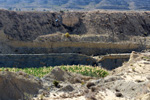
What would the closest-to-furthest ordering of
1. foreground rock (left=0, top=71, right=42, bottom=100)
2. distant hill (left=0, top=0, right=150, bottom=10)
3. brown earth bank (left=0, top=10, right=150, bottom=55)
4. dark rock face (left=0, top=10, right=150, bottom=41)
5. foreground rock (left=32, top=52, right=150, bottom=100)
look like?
foreground rock (left=32, top=52, right=150, bottom=100)
foreground rock (left=0, top=71, right=42, bottom=100)
brown earth bank (left=0, top=10, right=150, bottom=55)
dark rock face (left=0, top=10, right=150, bottom=41)
distant hill (left=0, top=0, right=150, bottom=10)

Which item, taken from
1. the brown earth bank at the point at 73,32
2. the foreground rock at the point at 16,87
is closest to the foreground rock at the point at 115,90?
the foreground rock at the point at 16,87

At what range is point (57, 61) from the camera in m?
33.8

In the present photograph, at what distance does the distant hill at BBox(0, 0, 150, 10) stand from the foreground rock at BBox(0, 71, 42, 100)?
252 ft

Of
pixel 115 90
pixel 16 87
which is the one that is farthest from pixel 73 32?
pixel 115 90

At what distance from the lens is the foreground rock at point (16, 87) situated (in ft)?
44.3

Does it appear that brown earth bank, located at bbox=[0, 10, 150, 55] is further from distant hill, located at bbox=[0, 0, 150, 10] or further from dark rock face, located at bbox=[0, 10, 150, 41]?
distant hill, located at bbox=[0, 0, 150, 10]

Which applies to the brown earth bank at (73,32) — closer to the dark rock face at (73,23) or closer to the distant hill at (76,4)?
the dark rock face at (73,23)

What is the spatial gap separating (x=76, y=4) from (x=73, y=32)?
56464 mm

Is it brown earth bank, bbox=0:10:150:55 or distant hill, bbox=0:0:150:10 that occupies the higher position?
distant hill, bbox=0:0:150:10

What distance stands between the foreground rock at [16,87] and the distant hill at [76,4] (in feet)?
252

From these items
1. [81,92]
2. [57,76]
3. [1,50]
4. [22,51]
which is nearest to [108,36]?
[22,51]

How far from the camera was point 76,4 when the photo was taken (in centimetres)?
9731

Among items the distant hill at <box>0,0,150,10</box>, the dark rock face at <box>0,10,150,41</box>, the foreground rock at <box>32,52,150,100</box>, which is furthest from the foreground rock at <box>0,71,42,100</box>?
the distant hill at <box>0,0,150,10</box>

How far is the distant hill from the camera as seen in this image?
90.8 m
